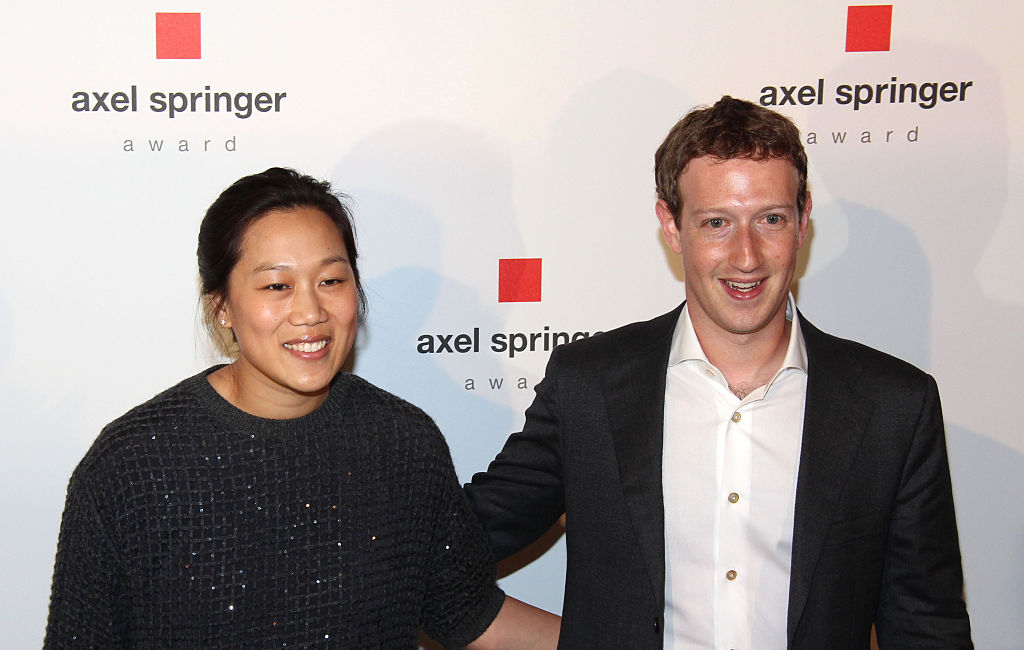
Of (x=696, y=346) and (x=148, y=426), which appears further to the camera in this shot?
(x=696, y=346)

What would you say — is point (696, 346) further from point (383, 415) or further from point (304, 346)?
point (304, 346)

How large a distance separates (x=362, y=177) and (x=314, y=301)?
89 centimetres

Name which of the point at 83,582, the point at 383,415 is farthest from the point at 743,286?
the point at 83,582

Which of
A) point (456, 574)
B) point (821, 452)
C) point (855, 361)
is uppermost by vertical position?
point (855, 361)

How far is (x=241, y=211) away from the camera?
1658 millimetres

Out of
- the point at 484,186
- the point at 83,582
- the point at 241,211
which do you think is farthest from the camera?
the point at 484,186

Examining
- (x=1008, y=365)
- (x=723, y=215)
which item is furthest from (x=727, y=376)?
(x=1008, y=365)

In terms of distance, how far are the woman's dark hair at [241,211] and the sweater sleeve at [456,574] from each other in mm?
472

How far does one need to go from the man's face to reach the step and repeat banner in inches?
31.3

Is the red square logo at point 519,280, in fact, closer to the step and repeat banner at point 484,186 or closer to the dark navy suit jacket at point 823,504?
the step and repeat banner at point 484,186

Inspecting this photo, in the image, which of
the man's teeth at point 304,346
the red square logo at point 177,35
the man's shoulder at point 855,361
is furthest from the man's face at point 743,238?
the red square logo at point 177,35

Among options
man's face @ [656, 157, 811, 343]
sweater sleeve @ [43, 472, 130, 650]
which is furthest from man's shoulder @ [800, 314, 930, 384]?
sweater sleeve @ [43, 472, 130, 650]

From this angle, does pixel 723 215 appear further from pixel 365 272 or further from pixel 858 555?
pixel 365 272

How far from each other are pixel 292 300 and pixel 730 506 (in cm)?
83
